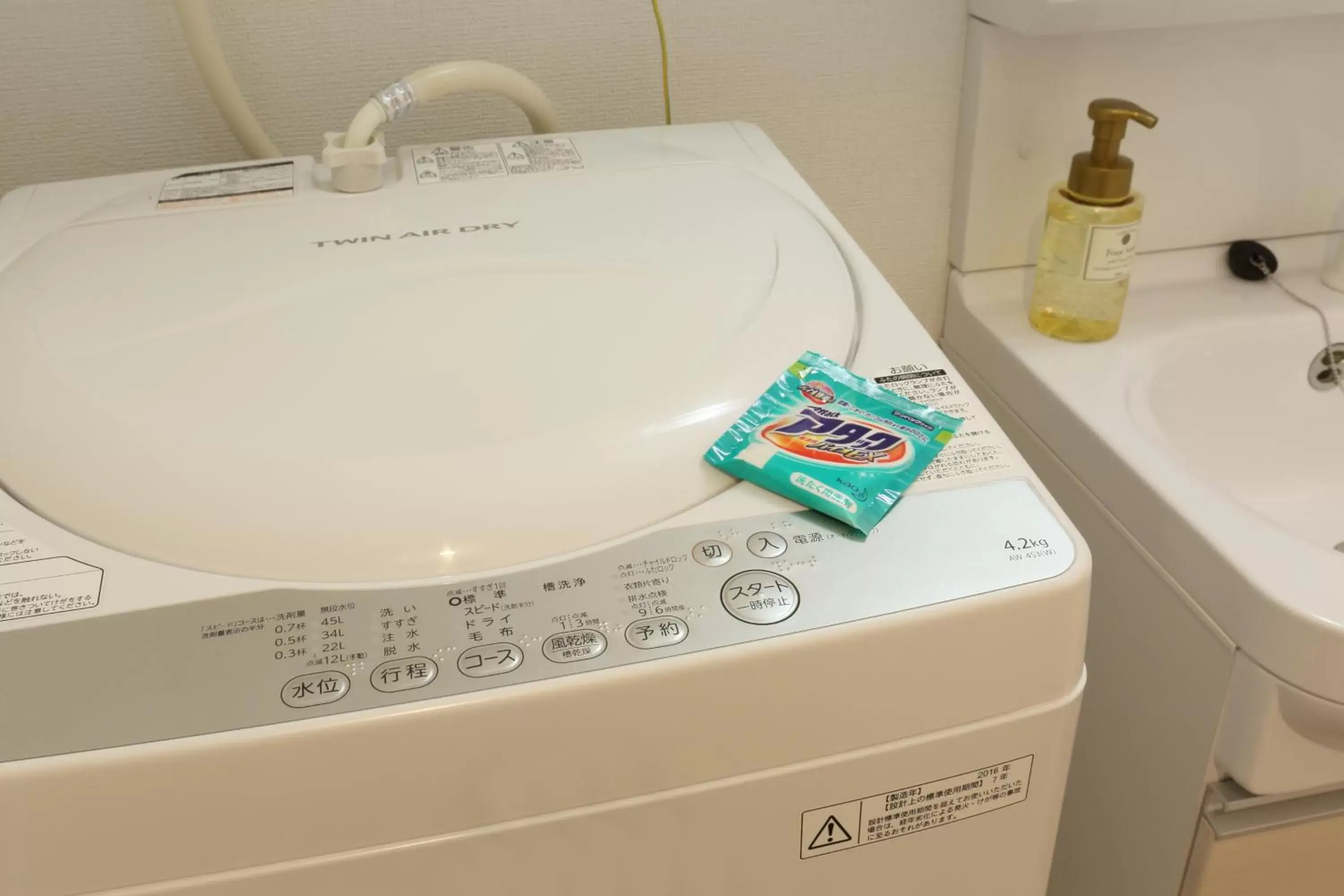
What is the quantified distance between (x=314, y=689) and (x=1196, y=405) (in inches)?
28.5

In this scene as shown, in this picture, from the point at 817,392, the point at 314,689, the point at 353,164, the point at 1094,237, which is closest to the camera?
the point at 314,689

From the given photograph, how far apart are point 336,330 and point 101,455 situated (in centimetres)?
12

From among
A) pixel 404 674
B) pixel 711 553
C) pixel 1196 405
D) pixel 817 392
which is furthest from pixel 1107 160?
pixel 404 674

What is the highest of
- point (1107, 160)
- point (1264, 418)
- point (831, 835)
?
point (1107, 160)

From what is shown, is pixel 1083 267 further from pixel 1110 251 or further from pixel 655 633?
pixel 655 633

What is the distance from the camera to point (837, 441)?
45cm

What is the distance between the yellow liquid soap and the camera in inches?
29.8

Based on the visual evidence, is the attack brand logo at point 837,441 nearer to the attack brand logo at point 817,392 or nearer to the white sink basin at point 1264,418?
the attack brand logo at point 817,392

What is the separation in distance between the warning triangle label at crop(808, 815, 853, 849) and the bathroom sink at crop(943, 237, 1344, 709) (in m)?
0.31

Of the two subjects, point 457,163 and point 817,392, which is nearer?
point 817,392

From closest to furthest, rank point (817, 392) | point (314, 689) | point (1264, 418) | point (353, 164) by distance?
point (314, 689), point (817, 392), point (353, 164), point (1264, 418)

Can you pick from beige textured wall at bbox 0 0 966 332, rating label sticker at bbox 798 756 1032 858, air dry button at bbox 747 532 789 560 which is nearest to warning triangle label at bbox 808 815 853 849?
rating label sticker at bbox 798 756 1032 858

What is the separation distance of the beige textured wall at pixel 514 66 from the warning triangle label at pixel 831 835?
1.95 feet

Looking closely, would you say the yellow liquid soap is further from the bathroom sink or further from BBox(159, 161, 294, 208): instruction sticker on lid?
BBox(159, 161, 294, 208): instruction sticker on lid
